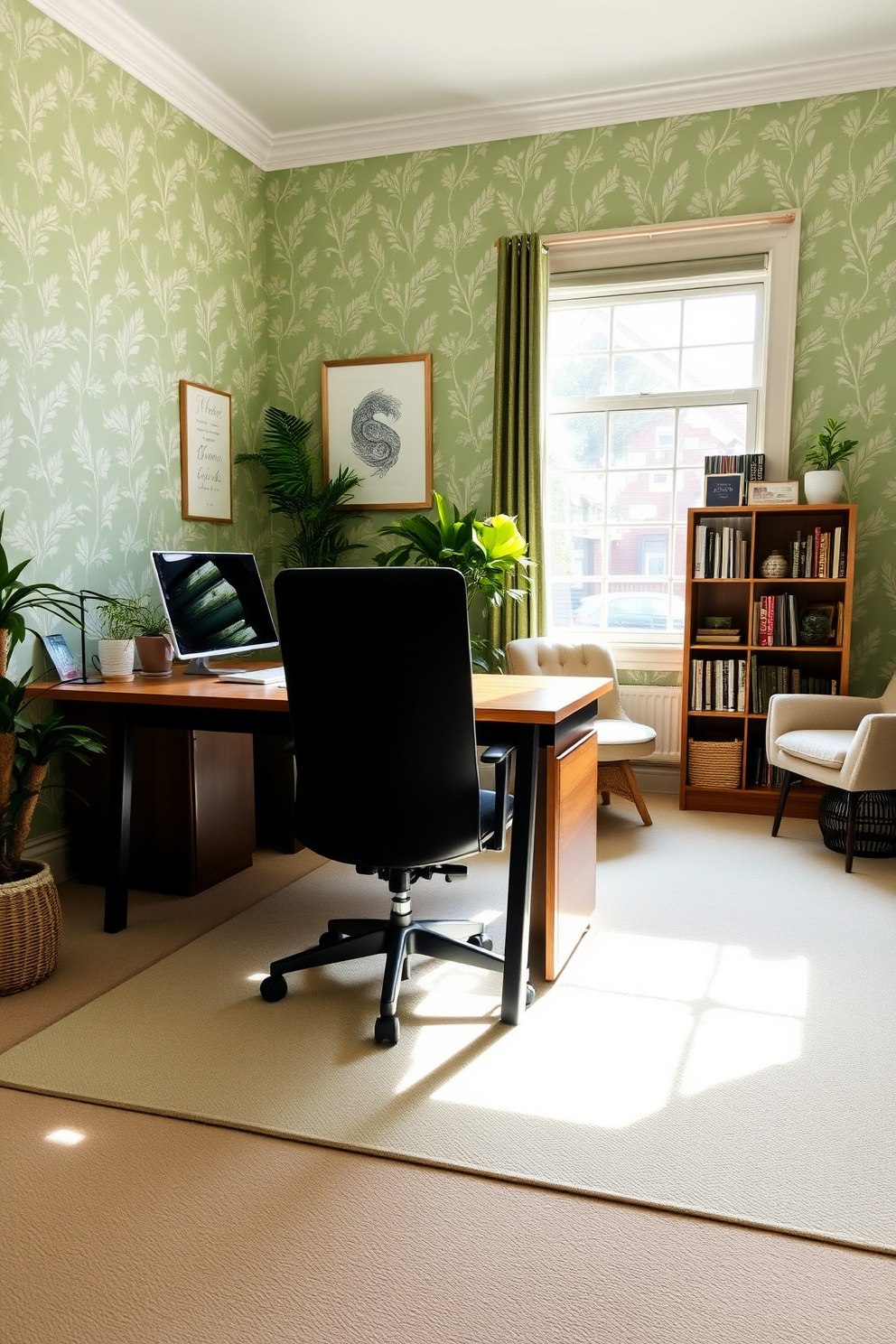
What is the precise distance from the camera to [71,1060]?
84.1 inches

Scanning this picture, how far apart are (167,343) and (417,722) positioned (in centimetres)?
264

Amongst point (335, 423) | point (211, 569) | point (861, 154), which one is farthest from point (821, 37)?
point (211, 569)

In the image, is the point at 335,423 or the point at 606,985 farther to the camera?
the point at 335,423

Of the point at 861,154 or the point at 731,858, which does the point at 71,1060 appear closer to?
the point at 731,858

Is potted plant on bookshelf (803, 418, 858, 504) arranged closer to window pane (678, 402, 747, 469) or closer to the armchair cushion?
window pane (678, 402, 747, 469)

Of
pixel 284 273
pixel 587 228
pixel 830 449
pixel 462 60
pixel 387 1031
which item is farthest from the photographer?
pixel 284 273

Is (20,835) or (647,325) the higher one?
(647,325)

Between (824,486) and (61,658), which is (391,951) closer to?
(61,658)

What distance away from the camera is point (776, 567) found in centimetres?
416

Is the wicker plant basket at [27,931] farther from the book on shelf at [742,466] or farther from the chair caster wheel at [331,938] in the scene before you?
the book on shelf at [742,466]

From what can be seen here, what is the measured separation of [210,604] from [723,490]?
2.29 m

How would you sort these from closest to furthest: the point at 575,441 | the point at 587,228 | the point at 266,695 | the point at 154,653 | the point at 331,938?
the point at 331,938, the point at 266,695, the point at 154,653, the point at 587,228, the point at 575,441

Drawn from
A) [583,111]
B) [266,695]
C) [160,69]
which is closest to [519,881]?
[266,695]

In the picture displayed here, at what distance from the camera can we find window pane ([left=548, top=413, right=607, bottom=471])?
15.4ft
